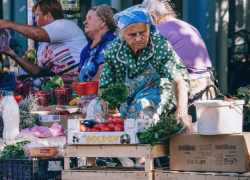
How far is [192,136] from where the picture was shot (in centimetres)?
516

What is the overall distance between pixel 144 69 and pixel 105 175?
89 cm

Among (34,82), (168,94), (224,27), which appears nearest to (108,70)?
(168,94)

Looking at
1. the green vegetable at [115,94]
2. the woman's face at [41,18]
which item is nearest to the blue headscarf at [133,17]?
the green vegetable at [115,94]

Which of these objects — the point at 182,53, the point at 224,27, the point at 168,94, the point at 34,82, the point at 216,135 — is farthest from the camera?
the point at 224,27

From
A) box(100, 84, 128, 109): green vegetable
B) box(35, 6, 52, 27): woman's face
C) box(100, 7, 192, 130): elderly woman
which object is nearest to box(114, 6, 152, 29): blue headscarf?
box(100, 7, 192, 130): elderly woman

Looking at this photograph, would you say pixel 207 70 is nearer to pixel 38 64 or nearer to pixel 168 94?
pixel 168 94

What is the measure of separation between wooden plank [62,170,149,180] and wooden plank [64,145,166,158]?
127mm

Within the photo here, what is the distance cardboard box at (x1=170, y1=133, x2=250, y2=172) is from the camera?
5012 mm

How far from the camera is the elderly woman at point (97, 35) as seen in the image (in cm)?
716

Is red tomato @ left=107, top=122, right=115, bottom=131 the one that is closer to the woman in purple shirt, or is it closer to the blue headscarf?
the blue headscarf

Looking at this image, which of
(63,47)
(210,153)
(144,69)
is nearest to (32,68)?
(63,47)

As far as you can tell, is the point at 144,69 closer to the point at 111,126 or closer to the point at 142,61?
the point at 142,61

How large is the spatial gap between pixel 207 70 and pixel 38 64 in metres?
2.20

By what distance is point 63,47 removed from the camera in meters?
7.96
